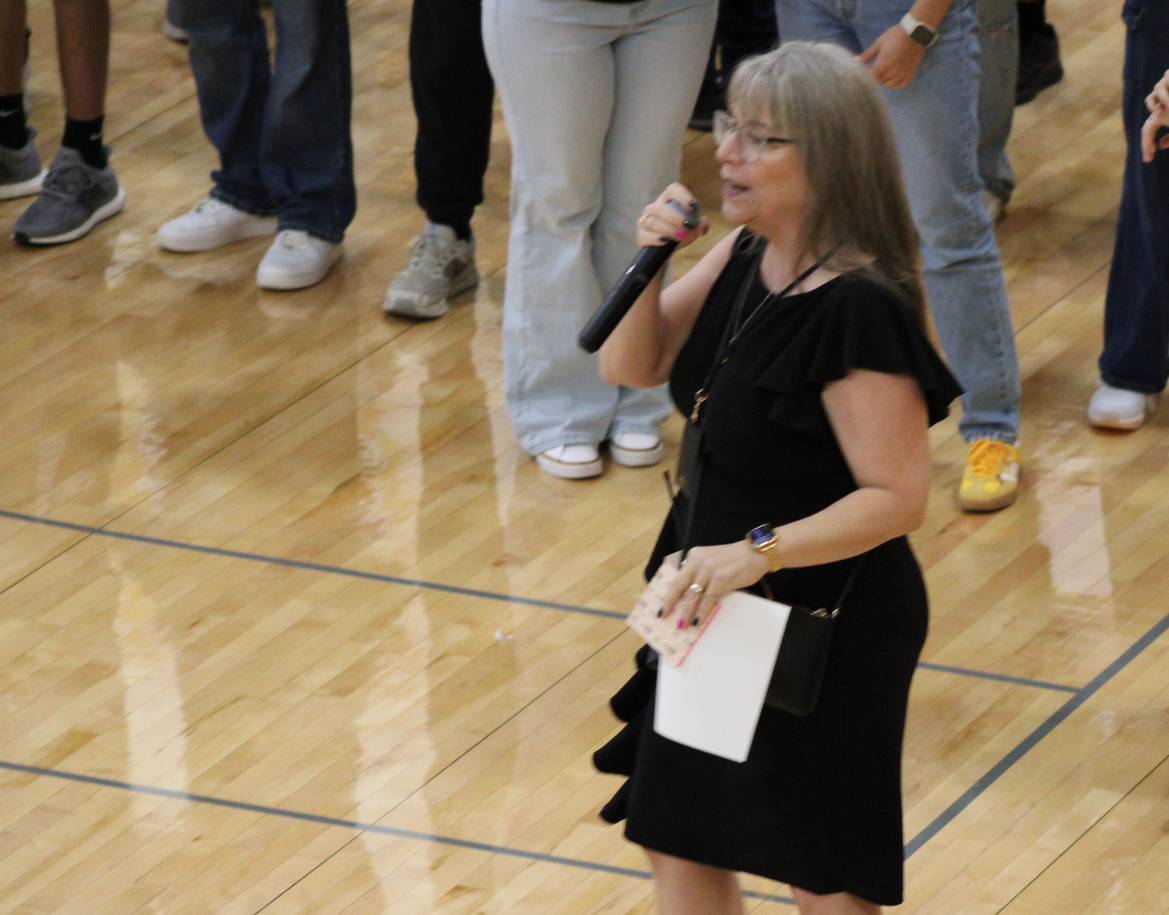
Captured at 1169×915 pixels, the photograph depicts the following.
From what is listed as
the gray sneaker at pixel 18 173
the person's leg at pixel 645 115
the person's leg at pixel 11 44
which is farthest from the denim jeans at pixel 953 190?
the gray sneaker at pixel 18 173

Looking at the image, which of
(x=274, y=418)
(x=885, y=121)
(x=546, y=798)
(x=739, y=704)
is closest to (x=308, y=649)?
(x=546, y=798)

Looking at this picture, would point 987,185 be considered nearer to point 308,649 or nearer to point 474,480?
point 474,480

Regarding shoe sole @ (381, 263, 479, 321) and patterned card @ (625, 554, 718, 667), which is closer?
patterned card @ (625, 554, 718, 667)

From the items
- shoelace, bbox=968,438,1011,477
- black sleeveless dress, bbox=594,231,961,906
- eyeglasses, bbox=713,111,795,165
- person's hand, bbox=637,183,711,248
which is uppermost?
eyeglasses, bbox=713,111,795,165

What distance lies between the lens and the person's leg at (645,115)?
3252 millimetres

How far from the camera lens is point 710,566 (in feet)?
6.00

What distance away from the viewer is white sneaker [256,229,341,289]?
427 centimetres

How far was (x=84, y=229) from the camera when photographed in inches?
179

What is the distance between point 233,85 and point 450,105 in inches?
27.8

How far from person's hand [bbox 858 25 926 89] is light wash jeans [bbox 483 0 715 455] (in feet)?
1.21

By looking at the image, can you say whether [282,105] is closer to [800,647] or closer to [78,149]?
[78,149]

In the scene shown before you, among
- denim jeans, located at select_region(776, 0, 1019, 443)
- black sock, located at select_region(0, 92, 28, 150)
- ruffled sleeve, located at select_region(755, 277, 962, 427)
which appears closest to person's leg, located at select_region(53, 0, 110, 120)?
black sock, located at select_region(0, 92, 28, 150)

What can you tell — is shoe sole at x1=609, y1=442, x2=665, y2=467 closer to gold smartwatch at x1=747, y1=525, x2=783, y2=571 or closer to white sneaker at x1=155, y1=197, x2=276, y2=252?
white sneaker at x1=155, y1=197, x2=276, y2=252

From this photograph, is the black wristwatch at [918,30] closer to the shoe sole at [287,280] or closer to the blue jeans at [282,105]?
the blue jeans at [282,105]
